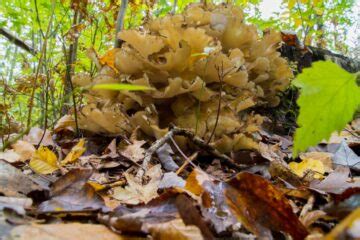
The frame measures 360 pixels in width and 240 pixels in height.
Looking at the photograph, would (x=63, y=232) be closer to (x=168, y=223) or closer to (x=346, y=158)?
(x=168, y=223)

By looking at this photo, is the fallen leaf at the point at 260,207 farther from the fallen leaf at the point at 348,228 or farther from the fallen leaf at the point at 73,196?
the fallen leaf at the point at 348,228

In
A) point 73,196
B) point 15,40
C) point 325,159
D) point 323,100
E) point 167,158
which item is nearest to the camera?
point 323,100

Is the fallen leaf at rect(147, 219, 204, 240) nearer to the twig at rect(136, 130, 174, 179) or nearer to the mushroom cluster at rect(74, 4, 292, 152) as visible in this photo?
the twig at rect(136, 130, 174, 179)

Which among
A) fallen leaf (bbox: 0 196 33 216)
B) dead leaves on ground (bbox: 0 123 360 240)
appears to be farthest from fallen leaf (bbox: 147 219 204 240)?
fallen leaf (bbox: 0 196 33 216)

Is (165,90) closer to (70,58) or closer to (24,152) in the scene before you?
(24,152)

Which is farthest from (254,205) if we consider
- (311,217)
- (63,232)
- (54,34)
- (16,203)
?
(54,34)
